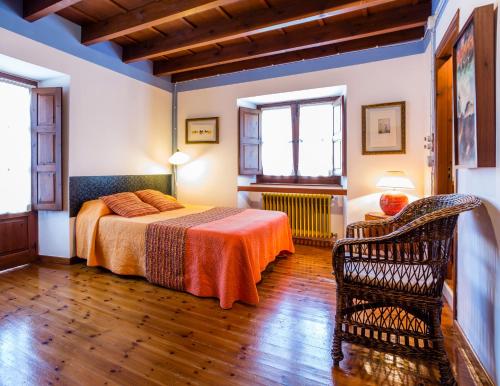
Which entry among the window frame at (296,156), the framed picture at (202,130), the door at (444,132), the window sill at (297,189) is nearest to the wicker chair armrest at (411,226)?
the door at (444,132)

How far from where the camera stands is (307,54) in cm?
407

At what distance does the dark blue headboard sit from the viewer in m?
3.52

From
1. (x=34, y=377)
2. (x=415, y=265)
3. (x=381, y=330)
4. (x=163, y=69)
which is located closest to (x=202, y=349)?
(x=34, y=377)

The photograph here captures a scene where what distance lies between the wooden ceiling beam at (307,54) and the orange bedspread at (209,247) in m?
2.27

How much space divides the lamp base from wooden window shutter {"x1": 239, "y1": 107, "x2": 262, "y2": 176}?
7.16ft

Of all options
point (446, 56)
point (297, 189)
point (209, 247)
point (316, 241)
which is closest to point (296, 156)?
point (297, 189)

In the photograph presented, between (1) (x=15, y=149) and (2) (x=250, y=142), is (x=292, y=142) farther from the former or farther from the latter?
(1) (x=15, y=149)

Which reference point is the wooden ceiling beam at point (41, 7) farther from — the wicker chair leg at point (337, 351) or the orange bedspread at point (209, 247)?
the wicker chair leg at point (337, 351)

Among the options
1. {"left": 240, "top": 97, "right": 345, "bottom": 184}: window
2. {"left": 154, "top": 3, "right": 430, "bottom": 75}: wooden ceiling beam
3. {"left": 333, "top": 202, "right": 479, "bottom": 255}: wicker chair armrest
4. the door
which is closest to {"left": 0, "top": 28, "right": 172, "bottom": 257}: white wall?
{"left": 154, "top": 3, "right": 430, "bottom": 75}: wooden ceiling beam

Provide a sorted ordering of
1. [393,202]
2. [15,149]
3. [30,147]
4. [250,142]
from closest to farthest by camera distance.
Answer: [393,202], [15,149], [30,147], [250,142]

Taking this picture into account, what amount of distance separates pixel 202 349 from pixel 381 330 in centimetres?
109

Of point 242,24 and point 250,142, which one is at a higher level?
point 242,24

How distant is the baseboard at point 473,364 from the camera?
1542 millimetres

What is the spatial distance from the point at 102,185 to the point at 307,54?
3300mm
